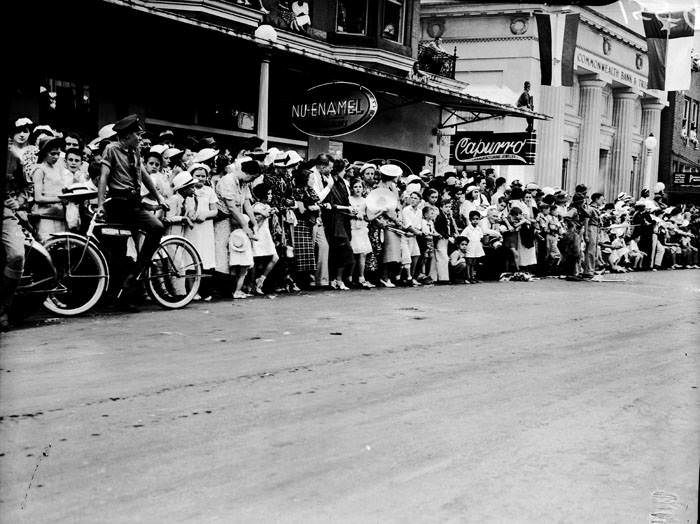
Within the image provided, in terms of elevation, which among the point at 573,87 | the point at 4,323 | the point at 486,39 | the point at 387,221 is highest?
the point at 486,39

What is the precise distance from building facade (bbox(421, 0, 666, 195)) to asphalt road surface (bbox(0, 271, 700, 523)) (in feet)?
76.6

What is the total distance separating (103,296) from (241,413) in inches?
208

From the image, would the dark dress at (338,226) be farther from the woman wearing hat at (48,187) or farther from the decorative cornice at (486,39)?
the decorative cornice at (486,39)

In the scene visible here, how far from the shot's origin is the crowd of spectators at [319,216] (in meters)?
11.8

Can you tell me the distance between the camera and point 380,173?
52.2ft

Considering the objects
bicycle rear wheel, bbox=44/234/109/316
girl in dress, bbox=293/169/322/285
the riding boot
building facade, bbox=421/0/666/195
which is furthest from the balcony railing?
the riding boot

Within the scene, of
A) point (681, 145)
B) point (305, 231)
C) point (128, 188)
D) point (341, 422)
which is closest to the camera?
point (341, 422)

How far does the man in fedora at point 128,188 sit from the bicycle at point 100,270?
12 cm

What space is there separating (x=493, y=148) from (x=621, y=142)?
1947cm

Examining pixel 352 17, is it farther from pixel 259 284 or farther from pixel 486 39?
pixel 259 284

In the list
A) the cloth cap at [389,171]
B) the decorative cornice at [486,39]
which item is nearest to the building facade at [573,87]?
the decorative cornice at [486,39]

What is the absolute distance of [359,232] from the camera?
1491cm

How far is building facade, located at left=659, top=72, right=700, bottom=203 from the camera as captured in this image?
44.5m

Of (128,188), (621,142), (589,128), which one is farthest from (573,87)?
(128,188)
